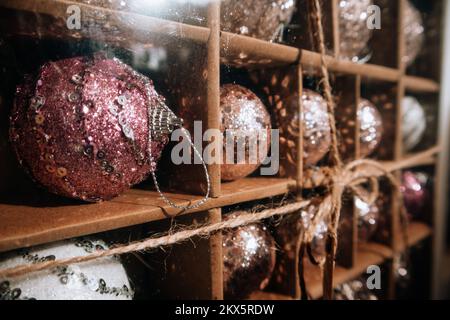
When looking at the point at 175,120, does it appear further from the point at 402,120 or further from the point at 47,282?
the point at 402,120

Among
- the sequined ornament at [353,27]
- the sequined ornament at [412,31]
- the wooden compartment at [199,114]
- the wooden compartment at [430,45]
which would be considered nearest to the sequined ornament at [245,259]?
the wooden compartment at [199,114]

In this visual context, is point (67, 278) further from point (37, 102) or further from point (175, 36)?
point (175, 36)

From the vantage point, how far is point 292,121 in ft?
2.04

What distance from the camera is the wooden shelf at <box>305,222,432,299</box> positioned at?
27.9 inches

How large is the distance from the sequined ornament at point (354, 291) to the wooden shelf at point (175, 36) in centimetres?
56

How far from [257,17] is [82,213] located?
0.45 metres

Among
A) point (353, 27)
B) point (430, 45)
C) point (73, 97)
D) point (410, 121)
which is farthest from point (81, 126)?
point (430, 45)

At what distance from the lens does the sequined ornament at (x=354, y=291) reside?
0.81 meters

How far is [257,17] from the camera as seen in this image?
58 cm

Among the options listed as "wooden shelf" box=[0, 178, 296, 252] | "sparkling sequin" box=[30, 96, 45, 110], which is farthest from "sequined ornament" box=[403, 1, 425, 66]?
"sparkling sequin" box=[30, 96, 45, 110]

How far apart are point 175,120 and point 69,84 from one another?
16 cm

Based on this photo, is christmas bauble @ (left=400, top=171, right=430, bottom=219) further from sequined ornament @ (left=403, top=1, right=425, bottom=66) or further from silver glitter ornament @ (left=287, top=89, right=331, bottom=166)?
silver glitter ornament @ (left=287, top=89, right=331, bottom=166)

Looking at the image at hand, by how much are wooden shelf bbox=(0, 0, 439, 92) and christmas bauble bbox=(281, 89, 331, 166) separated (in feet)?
0.24

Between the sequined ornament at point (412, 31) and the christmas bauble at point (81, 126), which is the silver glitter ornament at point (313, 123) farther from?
the sequined ornament at point (412, 31)
